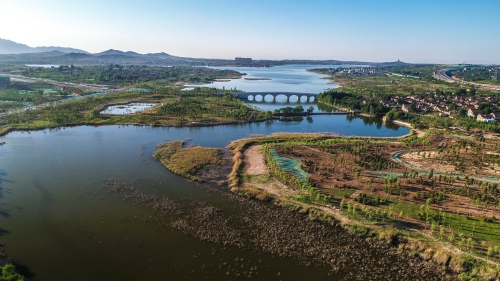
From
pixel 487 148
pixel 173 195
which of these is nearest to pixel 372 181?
pixel 173 195

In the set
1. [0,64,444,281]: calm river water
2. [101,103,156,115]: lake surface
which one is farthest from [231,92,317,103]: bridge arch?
[0,64,444,281]: calm river water

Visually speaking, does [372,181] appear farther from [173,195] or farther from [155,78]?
[155,78]

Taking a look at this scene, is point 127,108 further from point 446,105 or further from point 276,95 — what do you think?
point 446,105

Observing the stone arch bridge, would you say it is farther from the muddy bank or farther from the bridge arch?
the muddy bank

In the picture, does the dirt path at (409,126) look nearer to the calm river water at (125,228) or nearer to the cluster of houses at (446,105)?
the cluster of houses at (446,105)

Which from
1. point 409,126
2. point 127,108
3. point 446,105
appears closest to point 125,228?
point 127,108

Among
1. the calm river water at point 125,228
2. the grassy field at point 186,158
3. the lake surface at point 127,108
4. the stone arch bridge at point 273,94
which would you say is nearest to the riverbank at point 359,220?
the calm river water at point 125,228
